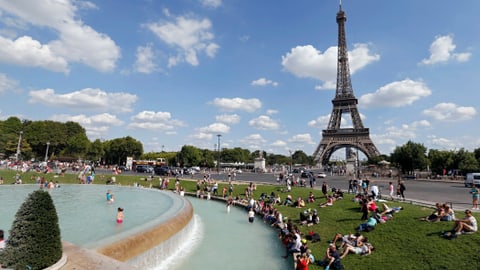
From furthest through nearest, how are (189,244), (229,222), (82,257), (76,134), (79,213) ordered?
1. (76,134)
2. (229,222)
3. (79,213)
4. (189,244)
5. (82,257)

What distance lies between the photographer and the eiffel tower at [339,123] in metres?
74.5

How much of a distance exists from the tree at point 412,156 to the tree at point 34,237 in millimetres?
59220

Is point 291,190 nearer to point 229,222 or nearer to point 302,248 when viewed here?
point 229,222

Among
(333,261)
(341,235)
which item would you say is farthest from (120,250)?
(341,235)

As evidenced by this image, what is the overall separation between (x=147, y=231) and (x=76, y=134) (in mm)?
103876

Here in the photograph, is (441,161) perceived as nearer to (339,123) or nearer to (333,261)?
(339,123)

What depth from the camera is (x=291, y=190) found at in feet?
90.2

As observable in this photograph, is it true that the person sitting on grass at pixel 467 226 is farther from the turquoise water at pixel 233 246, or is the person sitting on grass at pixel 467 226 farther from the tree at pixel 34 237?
the tree at pixel 34 237

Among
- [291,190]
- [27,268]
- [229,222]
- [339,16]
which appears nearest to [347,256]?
[229,222]

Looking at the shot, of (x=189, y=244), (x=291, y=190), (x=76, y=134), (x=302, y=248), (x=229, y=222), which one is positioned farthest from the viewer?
(x=76, y=134)


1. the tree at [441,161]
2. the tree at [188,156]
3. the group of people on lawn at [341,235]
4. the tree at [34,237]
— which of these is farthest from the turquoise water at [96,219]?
the tree at [188,156]

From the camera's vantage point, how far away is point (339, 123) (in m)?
83.2

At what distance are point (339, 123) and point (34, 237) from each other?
8402 cm

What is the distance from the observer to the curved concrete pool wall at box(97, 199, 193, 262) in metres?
9.09
